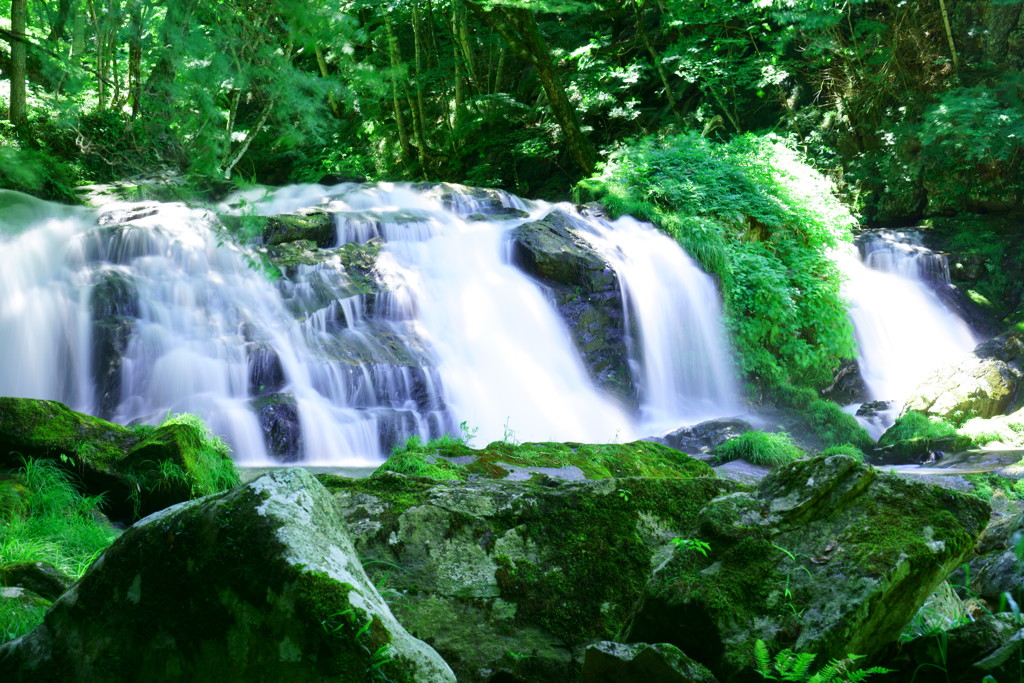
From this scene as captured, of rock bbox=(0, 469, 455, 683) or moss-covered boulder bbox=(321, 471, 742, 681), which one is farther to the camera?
moss-covered boulder bbox=(321, 471, 742, 681)

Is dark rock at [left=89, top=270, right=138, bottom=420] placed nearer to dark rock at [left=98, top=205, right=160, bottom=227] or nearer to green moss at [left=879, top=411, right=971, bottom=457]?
dark rock at [left=98, top=205, right=160, bottom=227]

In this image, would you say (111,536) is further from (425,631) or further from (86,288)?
(86,288)

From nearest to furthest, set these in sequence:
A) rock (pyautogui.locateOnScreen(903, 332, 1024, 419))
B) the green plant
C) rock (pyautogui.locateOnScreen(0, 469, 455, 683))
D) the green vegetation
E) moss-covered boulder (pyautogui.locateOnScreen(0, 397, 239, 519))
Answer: rock (pyautogui.locateOnScreen(0, 469, 455, 683))
the green plant
the green vegetation
moss-covered boulder (pyautogui.locateOnScreen(0, 397, 239, 519))
rock (pyautogui.locateOnScreen(903, 332, 1024, 419))

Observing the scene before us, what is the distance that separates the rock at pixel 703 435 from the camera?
9500mm

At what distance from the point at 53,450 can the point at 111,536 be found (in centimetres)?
108

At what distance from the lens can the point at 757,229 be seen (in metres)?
13.8

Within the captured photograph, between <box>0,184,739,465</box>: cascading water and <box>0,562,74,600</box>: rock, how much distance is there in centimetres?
448

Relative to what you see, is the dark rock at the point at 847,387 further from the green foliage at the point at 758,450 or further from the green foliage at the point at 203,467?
the green foliage at the point at 203,467

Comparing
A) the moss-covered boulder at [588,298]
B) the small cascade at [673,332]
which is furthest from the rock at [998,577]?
the moss-covered boulder at [588,298]

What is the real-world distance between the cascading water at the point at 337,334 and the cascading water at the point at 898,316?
10.1ft

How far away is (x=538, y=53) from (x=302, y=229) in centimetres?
700

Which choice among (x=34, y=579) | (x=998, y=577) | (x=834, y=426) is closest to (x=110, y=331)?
(x=34, y=579)

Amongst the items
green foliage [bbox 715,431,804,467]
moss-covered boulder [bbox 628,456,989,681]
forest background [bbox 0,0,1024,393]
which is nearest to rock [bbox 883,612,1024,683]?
moss-covered boulder [bbox 628,456,989,681]

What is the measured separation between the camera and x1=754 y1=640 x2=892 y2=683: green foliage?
186cm
